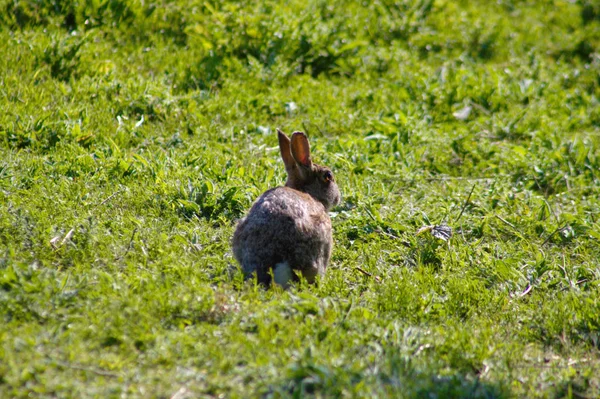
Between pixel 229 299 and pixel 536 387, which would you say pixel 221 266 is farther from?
pixel 536 387

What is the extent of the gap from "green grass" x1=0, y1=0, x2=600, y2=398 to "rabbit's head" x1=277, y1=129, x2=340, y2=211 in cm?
31

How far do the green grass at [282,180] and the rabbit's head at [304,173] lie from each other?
1.00 feet

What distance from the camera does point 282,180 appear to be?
6844 mm

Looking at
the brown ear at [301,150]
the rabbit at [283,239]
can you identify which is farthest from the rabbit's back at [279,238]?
the brown ear at [301,150]

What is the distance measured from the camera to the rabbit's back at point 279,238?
16.9 feet

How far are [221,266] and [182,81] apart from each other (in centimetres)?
327

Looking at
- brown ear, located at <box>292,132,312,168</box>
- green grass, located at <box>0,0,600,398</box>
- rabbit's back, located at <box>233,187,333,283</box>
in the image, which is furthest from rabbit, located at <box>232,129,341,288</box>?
brown ear, located at <box>292,132,312,168</box>

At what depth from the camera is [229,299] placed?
468 centimetres

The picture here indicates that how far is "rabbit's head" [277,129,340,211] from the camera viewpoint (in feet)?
20.4

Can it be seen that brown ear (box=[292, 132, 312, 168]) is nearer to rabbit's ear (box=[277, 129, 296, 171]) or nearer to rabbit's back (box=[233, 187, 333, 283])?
rabbit's ear (box=[277, 129, 296, 171])

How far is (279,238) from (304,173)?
1.24 metres

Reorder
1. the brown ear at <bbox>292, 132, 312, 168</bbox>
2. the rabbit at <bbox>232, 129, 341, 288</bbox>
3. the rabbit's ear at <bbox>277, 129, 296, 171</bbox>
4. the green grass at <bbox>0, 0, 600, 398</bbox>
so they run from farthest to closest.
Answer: the rabbit's ear at <bbox>277, 129, 296, 171</bbox>
the brown ear at <bbox>292, 132, 312, 168</bbox>
the rabbit at <bbox>232, 129, 341, 288</bbox>
the green grass at <bbox>0, 0, 600, 398</bbox>

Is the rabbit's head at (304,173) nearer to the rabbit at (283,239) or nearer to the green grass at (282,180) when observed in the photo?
the green grass at (282,180)

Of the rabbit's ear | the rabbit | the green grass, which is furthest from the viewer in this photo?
the rabbit's ear
